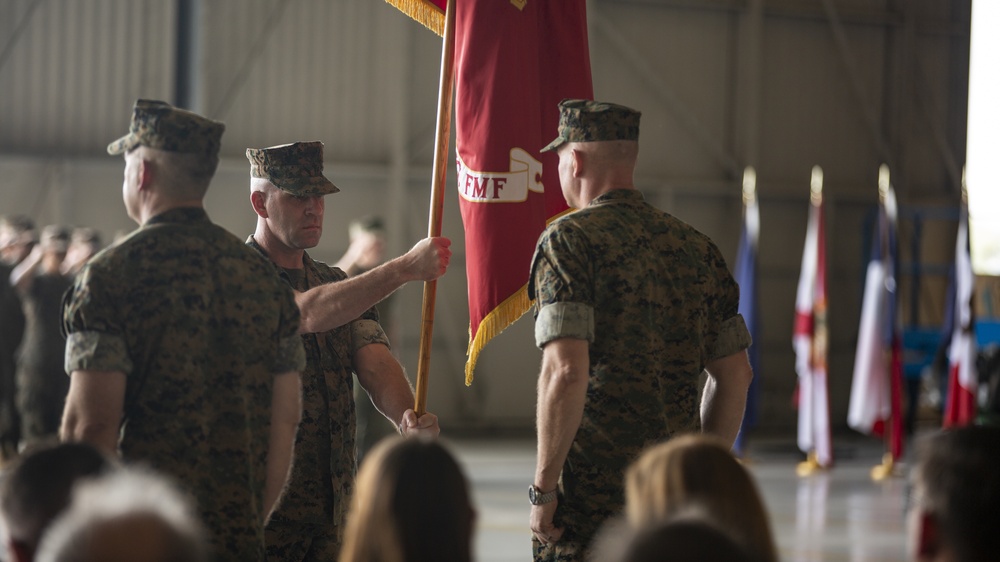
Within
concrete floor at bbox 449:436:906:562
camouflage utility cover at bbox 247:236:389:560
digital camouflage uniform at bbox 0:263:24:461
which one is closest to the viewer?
camouflage utility cover at bbox 247:236:389:560

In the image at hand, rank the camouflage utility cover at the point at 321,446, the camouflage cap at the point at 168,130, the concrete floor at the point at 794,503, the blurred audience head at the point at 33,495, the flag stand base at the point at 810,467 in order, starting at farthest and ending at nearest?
the flag stand base at the point at 810,467 < the concrete floor at the point at 794,503 < the camouflage utility cover at the point at 321,446 < the camouflage cap at the point at 168,130 < the blurred audience head at the point at 33,495

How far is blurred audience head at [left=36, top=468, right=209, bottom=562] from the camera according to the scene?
1.16 metres

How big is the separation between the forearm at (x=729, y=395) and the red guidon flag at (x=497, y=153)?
597 millimetres

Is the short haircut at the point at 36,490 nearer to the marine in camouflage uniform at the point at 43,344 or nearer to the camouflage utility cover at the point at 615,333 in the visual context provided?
the camouflage utility cover at the point at 615,333

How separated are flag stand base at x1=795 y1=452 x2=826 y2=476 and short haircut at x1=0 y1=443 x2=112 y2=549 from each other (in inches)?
336

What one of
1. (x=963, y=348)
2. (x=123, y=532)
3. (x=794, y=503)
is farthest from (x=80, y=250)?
(x=123, y=532)

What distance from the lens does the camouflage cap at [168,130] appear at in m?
2.16

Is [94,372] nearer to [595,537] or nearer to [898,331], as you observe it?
[595,537]

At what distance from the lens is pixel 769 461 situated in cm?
1026

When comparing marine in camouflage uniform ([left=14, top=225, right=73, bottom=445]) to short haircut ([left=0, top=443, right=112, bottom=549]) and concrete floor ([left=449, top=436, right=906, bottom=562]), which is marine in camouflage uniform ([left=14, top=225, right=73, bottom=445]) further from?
short haircut ([left=0, top=443, right=112, bottom=549])

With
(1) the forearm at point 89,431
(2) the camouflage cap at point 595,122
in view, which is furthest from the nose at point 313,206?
(1) the forearm at point 89,431

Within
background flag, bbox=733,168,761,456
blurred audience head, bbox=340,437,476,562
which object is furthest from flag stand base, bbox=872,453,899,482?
blurred audience head, bbox=340,437,476,562

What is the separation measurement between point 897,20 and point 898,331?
5.27 m

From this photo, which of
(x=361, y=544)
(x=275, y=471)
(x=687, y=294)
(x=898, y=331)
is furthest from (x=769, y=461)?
(x=361, y=544)
